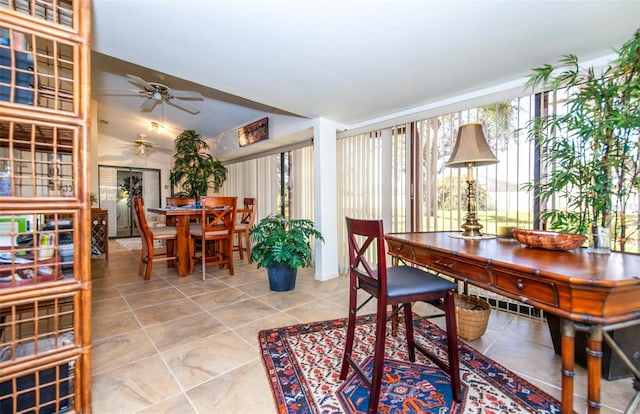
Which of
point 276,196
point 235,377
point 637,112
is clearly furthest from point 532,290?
point 276,196

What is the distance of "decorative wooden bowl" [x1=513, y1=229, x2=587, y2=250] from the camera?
148 centimetres

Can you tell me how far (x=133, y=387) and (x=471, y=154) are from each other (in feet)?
8.13

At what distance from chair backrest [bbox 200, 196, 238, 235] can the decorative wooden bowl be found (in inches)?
125

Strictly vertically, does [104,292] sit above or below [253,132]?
below

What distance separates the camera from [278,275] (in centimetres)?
A: 323

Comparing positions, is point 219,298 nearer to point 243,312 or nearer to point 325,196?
point 243,312

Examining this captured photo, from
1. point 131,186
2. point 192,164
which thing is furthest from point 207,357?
point 131,186

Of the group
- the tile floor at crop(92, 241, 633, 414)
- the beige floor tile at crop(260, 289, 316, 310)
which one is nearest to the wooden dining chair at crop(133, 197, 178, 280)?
the tile floor at crop(92, 241, 633, 414)

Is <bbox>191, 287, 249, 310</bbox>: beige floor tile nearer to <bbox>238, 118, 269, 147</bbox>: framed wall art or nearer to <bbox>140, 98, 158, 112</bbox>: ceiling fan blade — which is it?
<bbox>238, 118, 269, 147</bbox>: framed wall art

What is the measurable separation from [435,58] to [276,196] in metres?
3.63

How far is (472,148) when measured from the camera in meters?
1.93

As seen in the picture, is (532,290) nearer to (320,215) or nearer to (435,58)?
(435,58)

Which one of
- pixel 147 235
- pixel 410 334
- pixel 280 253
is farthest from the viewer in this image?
pixel 147 235

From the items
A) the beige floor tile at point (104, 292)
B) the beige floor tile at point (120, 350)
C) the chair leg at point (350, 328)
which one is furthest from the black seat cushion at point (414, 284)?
the beige floor tile at point (104, 292)
